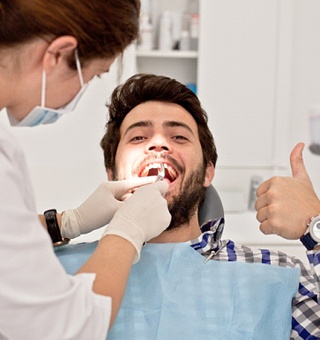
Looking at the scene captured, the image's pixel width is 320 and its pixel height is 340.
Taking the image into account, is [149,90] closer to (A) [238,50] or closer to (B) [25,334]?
(B) [25,334]

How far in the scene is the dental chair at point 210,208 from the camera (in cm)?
196

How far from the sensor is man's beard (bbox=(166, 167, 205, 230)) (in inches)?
72.9

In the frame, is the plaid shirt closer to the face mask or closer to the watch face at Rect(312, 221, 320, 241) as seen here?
the watch face at Rect(312, 221, 320, 241)

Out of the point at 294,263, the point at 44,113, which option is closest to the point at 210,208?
the point at 294,263

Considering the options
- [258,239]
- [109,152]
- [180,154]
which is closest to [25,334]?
[180,154]

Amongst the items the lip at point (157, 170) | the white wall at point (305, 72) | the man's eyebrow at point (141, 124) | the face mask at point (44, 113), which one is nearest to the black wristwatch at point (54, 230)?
the lip at point (157, 170)

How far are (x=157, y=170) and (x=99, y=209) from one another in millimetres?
249

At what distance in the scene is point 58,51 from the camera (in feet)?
3.58

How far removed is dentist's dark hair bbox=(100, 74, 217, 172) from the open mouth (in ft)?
0.65

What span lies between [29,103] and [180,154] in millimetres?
815

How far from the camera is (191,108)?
2072mm

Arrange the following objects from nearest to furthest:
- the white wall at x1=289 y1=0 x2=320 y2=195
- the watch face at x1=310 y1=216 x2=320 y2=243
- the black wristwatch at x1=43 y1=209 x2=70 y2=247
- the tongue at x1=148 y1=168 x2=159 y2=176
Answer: the watch face at x1=310 y1=216 x2=320 y2=243, the black wristwatch at x1=43 y1=209 x2=70 y2=247, the tongue at x1=148 y1=168 x2=159 y2=176, the white wall at x1=289 y1=0 x2=320 y2=195

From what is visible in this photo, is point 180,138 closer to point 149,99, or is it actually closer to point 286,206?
point 149,99

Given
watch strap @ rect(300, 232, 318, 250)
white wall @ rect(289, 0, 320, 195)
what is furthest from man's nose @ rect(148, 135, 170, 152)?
white wall @ rect(289, 0, 320, 195)
